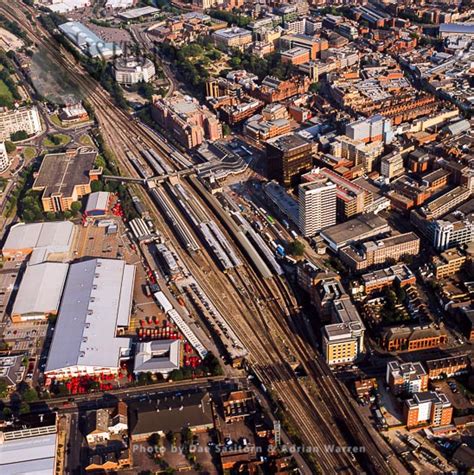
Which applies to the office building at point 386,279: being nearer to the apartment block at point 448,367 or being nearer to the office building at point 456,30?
the apartment block at point 448,367

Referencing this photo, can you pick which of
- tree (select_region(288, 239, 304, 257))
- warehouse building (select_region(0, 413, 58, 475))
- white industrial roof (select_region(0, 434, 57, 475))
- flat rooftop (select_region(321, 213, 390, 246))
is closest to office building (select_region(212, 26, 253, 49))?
flat rooftop (select_region(321, 213, 390, 246))

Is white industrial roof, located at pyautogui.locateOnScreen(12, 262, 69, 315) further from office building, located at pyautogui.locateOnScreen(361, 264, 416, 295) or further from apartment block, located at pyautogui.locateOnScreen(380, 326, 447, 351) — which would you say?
apartment block, located at pyautogui.locateOnScreen(380, 326, 447, 351)

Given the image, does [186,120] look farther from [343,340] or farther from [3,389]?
[3,389]

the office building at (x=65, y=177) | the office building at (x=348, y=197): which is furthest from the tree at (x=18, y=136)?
the office building at (x=348, y=197)

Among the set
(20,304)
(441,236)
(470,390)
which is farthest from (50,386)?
(441,236)

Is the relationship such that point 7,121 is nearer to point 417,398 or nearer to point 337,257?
point 337,257

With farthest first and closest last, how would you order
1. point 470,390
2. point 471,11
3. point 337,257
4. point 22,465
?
point 471,11 < point 337,257 < point 470,390 < point 22,465

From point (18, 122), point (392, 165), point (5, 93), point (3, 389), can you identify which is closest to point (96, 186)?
point (18, 122)

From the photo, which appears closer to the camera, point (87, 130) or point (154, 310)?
point (154, 310)
